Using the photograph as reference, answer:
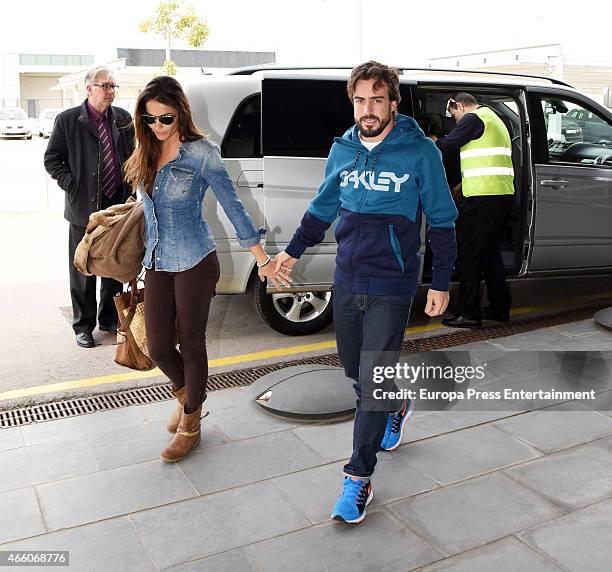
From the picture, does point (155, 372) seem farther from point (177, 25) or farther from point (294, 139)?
point (177, 25)

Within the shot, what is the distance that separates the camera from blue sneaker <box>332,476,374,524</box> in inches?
123

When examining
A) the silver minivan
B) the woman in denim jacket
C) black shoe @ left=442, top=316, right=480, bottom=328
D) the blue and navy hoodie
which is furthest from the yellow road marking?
the blue and navy hoodie

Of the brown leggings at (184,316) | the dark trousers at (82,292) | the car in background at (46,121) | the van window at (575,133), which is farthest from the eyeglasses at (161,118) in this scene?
the car in background at (46,121)

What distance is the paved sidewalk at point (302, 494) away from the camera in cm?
293

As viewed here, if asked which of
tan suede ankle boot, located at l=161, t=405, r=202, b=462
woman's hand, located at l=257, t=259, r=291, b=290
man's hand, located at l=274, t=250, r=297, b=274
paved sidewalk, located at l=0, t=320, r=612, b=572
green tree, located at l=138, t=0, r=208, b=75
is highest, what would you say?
green tree, located at l=138, t=0, r=208, b=75

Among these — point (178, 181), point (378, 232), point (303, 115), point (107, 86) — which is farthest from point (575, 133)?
point (178, 181)

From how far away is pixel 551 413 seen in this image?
169 inches

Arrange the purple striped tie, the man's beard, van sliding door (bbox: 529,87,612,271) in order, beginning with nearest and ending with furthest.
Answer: the man's beard, the purple striped tie, van sliding door (bbox: 529,87,612,271)

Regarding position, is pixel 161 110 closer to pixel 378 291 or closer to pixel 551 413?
pixel 378 291

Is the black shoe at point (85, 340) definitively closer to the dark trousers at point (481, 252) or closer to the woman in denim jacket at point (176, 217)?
the woman in denim jacket at point (176, 217)

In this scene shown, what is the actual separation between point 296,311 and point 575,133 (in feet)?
10.2

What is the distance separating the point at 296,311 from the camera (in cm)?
584

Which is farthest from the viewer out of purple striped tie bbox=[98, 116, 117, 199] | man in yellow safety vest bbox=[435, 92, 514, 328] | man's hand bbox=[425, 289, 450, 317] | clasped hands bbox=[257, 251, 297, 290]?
man in yellow safety vest bbox=[435, 92, 514, 328]

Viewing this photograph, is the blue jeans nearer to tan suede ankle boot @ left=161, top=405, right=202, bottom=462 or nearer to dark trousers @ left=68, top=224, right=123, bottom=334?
tan suede ankle boot @ left=161, top=405, right=202, bottom=462
